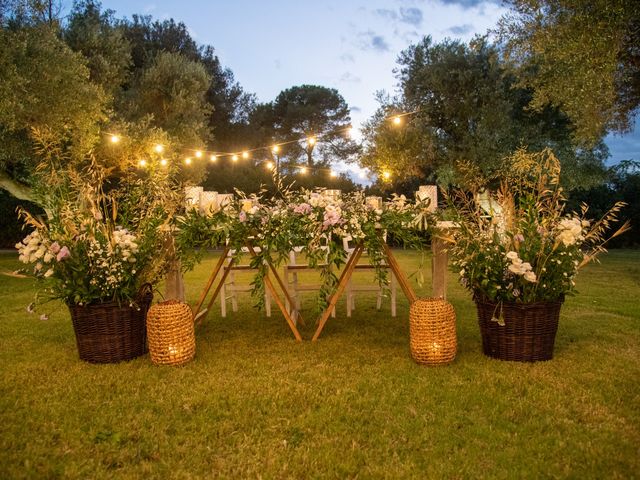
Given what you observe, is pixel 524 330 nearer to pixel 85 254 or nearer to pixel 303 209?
pixel 303 209

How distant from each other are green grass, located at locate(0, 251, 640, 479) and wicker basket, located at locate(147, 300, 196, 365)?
93 millimetres

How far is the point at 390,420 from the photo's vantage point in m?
2.33

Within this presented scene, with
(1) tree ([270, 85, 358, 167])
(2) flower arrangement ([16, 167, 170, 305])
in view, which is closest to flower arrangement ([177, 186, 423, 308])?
(2) flower arrangement ([16, 167, 170, 305])

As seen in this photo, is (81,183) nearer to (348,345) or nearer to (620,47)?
(348,345)

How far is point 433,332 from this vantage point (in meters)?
3.11

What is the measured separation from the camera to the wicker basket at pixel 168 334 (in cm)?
319

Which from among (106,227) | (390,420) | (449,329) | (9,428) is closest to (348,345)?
(449,329)

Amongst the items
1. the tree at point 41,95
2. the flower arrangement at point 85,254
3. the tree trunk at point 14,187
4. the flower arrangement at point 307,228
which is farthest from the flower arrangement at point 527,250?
the tree trunk at point 14,187

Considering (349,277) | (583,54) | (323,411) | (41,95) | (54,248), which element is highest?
(41,95)

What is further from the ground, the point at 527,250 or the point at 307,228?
the point at 307,228

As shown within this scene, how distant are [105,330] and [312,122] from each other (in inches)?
824

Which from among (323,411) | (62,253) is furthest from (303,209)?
(62,253)

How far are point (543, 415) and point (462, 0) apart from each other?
65.6ft

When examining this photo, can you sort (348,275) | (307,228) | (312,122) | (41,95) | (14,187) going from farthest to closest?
(312,122), (14,187), (41,95), (348,275), (307,228)
